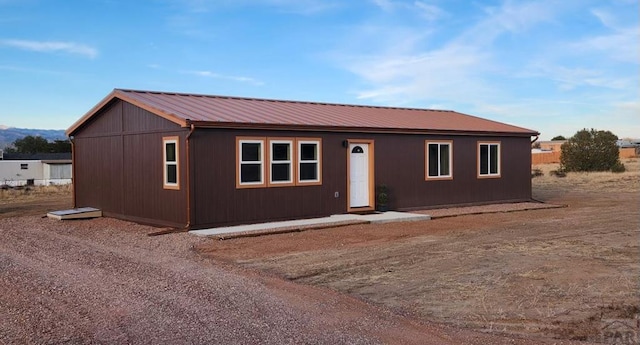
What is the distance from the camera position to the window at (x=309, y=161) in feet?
49.4

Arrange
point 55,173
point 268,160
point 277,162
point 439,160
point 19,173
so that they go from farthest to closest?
point 55,173
point 19,173
point 439,160
point 277,162
point 268,160

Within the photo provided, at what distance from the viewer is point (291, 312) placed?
648cm

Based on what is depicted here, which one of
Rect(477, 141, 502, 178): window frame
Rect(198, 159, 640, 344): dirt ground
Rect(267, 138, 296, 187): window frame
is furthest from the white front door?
Rect(477, 141, 502, 178): window frame

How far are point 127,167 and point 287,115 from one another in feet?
14.4

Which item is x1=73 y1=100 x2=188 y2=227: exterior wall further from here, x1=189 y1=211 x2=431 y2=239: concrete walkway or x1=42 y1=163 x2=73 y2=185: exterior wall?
x1=42 y1=163 x2=73 y2=185: exterior wall

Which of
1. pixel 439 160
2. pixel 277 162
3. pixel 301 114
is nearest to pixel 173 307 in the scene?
pixel 277 162

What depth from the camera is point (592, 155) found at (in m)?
40.0

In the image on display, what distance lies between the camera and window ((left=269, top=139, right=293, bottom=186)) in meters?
14.5

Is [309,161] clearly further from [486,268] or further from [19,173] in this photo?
[19,173]

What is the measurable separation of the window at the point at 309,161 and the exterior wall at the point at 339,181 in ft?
0.64

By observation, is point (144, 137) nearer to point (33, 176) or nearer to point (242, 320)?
point (242, 320)

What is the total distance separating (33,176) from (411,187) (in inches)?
1648

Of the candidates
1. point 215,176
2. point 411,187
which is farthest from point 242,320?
point 411,187

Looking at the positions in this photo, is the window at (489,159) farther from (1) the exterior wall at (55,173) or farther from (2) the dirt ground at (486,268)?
(1) the exterior wall at (55,173)
